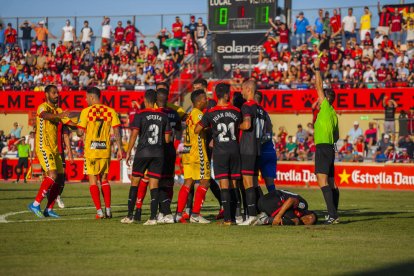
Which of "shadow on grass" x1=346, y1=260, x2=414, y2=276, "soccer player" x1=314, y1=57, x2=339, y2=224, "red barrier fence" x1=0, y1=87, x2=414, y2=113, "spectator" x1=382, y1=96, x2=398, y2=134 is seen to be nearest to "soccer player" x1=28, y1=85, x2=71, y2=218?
"soccer player" x1=314, y1=57, x2=339, y2=224

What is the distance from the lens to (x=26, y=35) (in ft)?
155

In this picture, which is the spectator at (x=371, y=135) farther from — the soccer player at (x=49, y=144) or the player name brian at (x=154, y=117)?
Answer: the player name brian at (x=154, y=117)

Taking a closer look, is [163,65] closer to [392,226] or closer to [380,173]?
[380,173]

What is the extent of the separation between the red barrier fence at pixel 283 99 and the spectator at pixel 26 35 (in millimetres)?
3493

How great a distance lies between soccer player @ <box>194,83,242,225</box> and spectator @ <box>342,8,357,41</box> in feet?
79.0

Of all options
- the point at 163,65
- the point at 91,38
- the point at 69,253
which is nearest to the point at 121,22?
the point at 91,38

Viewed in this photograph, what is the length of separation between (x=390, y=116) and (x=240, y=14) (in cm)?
866

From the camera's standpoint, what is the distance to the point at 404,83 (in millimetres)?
35531

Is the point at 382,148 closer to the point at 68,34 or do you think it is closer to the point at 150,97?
the point at 68,34

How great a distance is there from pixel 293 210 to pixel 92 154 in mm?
3772

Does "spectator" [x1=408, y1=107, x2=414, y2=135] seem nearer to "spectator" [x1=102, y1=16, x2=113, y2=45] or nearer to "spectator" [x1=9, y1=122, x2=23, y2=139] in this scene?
"spectator" [x1=102, y1=16, x2=113, y2=45]

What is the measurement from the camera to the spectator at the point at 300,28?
39500 mm

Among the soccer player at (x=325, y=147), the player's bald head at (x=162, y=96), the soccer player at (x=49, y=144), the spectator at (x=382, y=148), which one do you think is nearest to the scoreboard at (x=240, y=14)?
→ the spectator at (x=382, y=148)

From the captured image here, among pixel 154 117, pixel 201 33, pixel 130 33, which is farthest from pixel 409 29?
pixel 154 117
